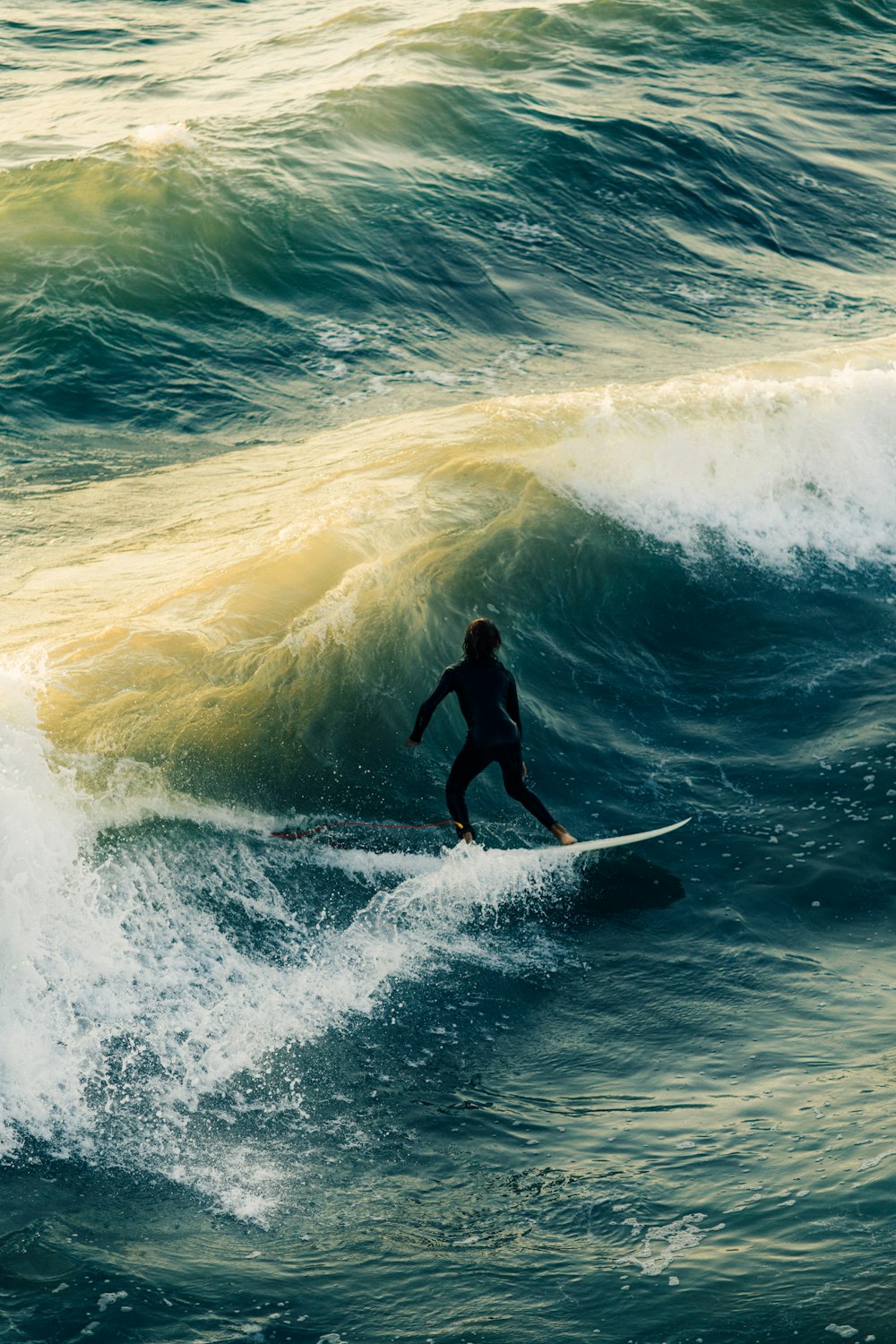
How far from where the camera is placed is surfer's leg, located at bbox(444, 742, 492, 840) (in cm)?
773

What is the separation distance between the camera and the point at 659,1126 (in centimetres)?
554

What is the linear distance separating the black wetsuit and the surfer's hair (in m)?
0.03

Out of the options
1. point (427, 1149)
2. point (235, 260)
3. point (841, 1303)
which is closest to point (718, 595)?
point (427, 1149)

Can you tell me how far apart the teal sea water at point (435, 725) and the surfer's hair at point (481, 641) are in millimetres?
1162

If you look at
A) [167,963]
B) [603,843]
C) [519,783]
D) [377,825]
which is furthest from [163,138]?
[167,963]

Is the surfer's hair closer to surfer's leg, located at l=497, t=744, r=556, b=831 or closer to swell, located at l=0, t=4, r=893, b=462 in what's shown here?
surfer's leg, located at l=497, t=744, r=556, b=831

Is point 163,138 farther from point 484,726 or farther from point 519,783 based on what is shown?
point 519,783

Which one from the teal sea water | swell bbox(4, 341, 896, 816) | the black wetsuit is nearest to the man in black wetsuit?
the black wetsuit

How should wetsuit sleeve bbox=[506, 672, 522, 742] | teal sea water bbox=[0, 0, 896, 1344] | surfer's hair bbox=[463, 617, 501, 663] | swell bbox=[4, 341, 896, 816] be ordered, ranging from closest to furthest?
teal sea water bbox=[0, 0, 896, 1344] → surfer's hair bbox=[463, 617, 501, 663] → wetsuit sleeve bbox=[506, 672, 522, 742] → swell bbox=[4, 341, 896, 816]

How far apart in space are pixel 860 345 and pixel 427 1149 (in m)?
11.1

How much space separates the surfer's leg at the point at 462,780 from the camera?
7727 millimetres

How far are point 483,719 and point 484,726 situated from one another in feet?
0.12

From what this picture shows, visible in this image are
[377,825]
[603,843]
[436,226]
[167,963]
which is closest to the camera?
[167,963]

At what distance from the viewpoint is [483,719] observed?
7.66 meters
